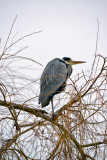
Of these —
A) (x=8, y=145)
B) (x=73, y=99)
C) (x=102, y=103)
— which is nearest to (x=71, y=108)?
(x=73, y=99)

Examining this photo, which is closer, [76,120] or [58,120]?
[76,120]

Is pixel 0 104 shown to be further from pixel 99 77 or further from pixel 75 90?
pixel 99 77

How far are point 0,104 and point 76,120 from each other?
0.47 m

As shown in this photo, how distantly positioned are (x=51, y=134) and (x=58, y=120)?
14 cm

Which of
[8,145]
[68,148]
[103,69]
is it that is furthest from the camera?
[8,145]

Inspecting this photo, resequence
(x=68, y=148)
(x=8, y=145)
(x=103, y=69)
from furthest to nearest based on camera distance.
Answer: (x=8, y=145) < (x=103, y=69) < (x=68, y=148)

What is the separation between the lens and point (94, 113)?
100cm

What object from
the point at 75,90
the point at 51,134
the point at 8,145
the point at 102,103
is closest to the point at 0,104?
the point at 8,145

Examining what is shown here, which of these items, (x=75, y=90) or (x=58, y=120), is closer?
(x=75, y=90)

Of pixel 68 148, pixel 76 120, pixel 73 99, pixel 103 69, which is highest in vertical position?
pixel 103 69

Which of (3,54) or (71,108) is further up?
(3,54)

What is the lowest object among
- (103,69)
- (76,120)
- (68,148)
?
(68,148)

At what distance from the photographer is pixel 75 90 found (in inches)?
41.3

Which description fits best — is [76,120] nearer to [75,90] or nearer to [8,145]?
[75,90]
